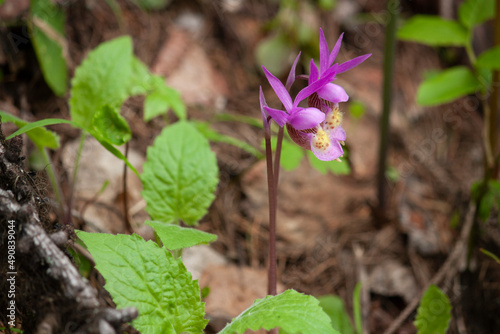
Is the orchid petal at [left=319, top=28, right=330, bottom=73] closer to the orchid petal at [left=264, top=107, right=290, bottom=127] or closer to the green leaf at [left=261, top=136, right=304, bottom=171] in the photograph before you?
the orchid petal at [left=264, top=107, right=290, bottom=127]

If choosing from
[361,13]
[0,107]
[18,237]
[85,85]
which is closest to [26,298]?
[18,237]

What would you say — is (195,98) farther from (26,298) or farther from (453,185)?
(26,298)

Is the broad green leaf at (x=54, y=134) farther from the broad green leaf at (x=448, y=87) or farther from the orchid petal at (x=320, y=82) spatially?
Answer: the broad green leaf at (x=448, y=87)

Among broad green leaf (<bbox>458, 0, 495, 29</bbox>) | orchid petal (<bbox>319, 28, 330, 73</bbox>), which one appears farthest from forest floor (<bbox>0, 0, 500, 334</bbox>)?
broad green leaf (<bbox>458, 0, 495, 29</bbox>)

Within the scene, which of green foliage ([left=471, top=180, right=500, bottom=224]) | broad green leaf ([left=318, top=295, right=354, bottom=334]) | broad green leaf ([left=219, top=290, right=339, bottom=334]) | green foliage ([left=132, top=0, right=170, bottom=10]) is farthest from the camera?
green foliage ([left=132, top=0, right=170, bottom=10])

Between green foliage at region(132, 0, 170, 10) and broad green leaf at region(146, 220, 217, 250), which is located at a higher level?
green foliage at region(132, 0, 170, 10)

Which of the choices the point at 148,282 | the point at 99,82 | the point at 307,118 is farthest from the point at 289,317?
the point at 99,82

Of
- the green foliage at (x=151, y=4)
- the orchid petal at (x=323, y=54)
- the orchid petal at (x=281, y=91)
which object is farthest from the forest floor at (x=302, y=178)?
the orchid petal at (x=323, y=54)
